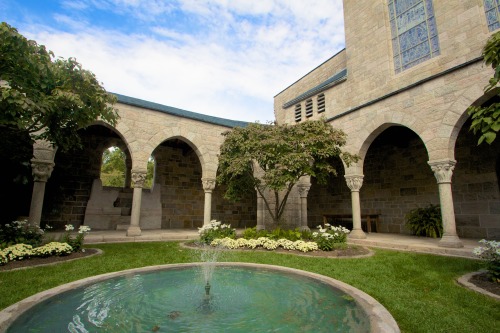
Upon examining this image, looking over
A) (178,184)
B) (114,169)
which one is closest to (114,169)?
(114,169)

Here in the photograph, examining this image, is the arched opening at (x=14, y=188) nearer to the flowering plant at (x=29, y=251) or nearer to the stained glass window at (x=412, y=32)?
the flowering plant at (x=29, y=251)

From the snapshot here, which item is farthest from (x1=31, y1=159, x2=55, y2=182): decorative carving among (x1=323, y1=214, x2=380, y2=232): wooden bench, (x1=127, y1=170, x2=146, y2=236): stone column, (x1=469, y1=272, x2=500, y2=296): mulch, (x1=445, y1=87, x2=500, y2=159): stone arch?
(x1=445, y1=87, x2=500, y2=159): stone arch

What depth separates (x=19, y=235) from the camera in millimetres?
6184

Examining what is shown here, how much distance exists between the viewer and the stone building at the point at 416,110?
7.15 m

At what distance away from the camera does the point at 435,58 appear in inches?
343

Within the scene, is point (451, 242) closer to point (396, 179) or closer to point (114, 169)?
point (396, 179)

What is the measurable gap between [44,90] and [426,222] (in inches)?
476

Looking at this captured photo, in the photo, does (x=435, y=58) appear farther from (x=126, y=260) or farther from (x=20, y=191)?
(x=20, y=191)

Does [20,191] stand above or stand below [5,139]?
below

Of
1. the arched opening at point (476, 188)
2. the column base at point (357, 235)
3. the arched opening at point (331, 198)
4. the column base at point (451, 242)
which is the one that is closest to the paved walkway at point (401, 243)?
the column base at point (451, 242)

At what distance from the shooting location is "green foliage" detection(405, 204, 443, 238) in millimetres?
9295

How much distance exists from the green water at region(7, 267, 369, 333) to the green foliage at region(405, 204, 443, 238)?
7692 mm

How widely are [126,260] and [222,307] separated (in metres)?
3.52

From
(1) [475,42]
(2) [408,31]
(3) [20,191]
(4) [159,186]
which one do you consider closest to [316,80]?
(2) [408,31]
